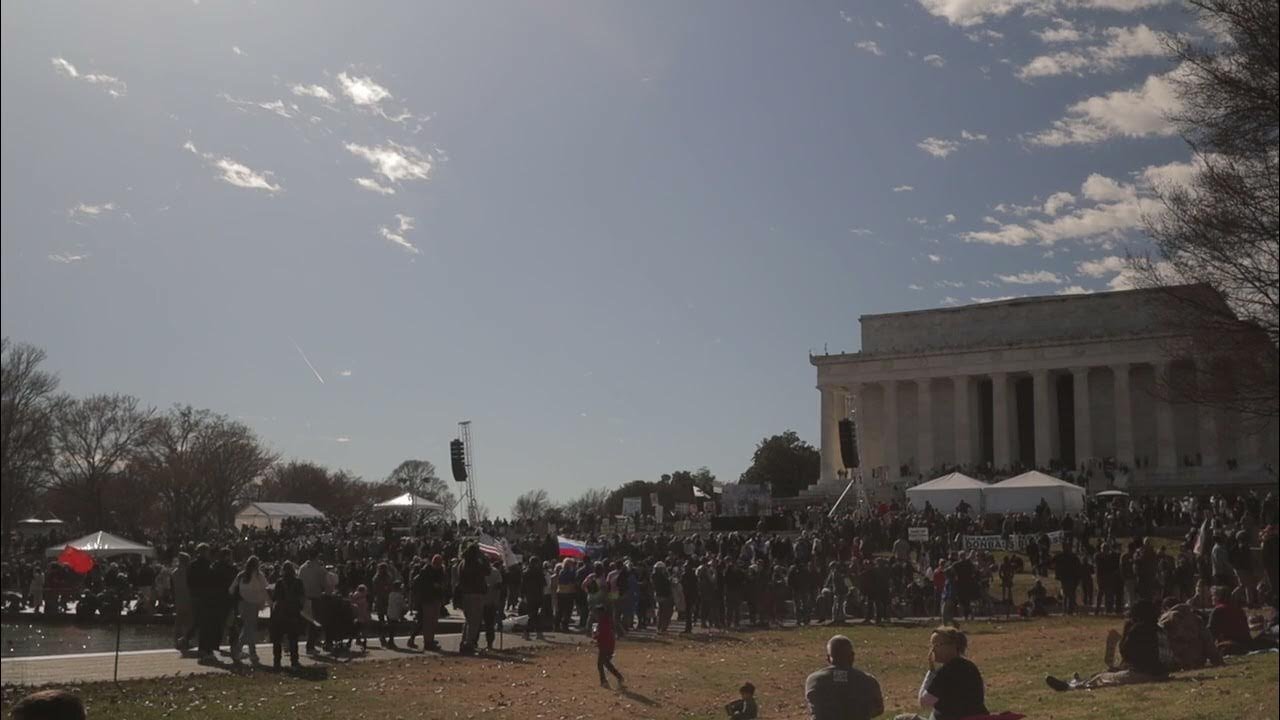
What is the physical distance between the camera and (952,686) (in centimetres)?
856

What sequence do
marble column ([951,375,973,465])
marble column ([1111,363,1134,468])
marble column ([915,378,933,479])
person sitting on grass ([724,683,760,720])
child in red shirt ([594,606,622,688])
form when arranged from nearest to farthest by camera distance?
person sitting on grass ([724,683,760,720]) < child in red shirt ([594,606,622,688]) < marble column ([1111,363,1134,468]) < marble column ([951,375,973,465]) < marble column ([915,378,933,479])

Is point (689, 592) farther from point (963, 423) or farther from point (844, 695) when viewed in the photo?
point (963, 423)

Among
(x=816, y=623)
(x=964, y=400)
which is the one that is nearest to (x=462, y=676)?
(x=816, y=623)

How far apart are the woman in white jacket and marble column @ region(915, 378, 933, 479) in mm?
63199

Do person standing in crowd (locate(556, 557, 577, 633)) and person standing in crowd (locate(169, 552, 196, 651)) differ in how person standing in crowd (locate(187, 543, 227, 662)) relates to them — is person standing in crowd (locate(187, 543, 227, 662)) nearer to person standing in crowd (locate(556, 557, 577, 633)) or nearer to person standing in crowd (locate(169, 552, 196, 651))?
person standing in crowd (locate(169, 552, 196, 651))

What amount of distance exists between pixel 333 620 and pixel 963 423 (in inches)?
2416

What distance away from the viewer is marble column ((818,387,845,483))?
256ft

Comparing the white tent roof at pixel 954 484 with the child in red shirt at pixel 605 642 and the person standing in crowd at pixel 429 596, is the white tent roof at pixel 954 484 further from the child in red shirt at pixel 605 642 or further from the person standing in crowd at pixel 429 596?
the child in red shirt at pixel 605 642

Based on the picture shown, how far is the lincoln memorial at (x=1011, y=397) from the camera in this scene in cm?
7062

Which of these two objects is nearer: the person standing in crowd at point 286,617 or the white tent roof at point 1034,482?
the person standing in crowd at point 286,617

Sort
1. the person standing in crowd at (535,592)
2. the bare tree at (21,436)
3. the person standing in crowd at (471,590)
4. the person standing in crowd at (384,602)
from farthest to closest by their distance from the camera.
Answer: the person standing in crowd at (535,592)
the person standing in crowd at (384,602)
the person standing in crowd at (471,590)
the bare tree at (21,436)

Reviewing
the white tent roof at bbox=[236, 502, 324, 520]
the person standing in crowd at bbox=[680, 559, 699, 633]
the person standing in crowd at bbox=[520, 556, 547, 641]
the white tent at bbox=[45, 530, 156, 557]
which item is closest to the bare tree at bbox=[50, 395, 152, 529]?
the white tent at bbox=[45, 530, 156, 557]

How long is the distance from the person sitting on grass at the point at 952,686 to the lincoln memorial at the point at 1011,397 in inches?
2408

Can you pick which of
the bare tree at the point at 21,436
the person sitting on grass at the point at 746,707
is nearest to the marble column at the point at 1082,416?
the person sitting on grass at the point at 746,707
